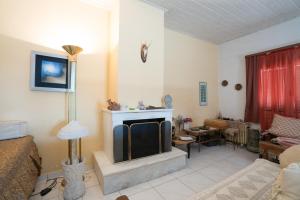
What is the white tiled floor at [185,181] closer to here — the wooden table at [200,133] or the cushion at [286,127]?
the wooden table at [200,133]

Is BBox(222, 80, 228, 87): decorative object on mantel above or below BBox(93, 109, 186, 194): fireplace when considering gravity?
above

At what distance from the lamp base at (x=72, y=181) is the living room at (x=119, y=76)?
0.11 meters

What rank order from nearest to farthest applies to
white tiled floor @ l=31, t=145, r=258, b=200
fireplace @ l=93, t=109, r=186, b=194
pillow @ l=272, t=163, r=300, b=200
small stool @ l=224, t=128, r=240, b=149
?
pillow @ l=272, t=163, r=300, b=200
white tiled floor @ l=31, t=145, r=258, b=200
fireplace @ l=93, t=109, r=186, b=194
small stool @ l=224, t=128, r=240, b=149

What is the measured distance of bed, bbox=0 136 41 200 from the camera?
1.10m

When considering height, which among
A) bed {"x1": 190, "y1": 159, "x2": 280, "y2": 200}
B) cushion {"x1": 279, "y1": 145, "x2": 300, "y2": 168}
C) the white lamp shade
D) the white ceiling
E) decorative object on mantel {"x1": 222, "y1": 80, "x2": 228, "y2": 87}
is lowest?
bed {"x1": 190, "y1": 159, "x2": 280, "y2": 200}

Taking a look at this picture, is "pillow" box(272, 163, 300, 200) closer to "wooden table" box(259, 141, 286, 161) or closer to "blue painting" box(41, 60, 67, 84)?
"wooden table" box(259, 141, 286, 161)

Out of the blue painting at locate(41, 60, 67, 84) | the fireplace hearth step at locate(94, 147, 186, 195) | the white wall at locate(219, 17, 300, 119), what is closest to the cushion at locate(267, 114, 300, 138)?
the white wall at locate(219, 17, 300, 119)

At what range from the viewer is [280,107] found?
325 cm

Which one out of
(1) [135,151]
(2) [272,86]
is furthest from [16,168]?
(2) [272,86]

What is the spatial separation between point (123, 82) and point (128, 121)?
0.64m

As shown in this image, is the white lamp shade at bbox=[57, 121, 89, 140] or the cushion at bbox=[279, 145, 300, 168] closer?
the cushion at bbox=[279, 145, 300, 168]

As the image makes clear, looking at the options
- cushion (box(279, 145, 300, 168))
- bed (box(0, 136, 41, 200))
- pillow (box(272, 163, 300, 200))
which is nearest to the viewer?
pillow (box(272, 163, 300, 200))

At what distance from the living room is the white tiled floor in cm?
1

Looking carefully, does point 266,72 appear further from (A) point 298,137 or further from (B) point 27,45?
(B) point 27,45
